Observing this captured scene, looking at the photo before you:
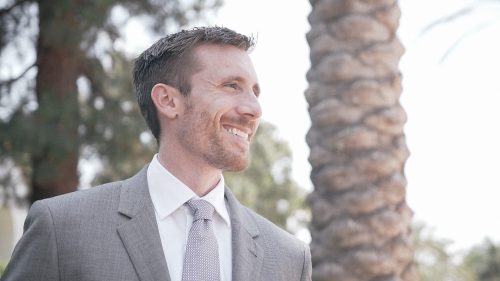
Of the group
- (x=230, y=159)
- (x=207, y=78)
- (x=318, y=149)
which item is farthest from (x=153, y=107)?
(x=318, y=149)

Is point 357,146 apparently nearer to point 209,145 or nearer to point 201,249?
point 209,145

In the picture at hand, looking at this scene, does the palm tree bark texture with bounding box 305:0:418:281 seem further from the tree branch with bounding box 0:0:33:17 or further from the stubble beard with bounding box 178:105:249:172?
the tree branch with bounding box 0:0:33:17

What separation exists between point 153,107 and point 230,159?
19.0 inches

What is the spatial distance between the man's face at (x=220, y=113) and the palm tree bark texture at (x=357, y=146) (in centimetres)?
150

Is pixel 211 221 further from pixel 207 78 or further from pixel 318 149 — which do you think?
pixel 318 149

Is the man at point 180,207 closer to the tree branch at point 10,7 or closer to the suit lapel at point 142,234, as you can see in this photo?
the suit lapel at point 142,234

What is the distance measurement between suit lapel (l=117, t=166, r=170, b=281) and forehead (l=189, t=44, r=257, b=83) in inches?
20.8

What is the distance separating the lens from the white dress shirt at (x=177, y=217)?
2.51 m

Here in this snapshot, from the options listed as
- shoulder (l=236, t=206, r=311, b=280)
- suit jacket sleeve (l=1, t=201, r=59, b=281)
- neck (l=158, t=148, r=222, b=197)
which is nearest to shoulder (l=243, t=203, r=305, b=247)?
shoulder (l=236, t=206, r=311, b=280)

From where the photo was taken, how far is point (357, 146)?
13.5ft

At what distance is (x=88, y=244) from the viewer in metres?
2.40

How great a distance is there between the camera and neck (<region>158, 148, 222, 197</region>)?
8.70ft

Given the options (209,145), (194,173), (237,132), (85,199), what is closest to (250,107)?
(237,132)

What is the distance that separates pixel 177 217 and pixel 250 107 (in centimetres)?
50
